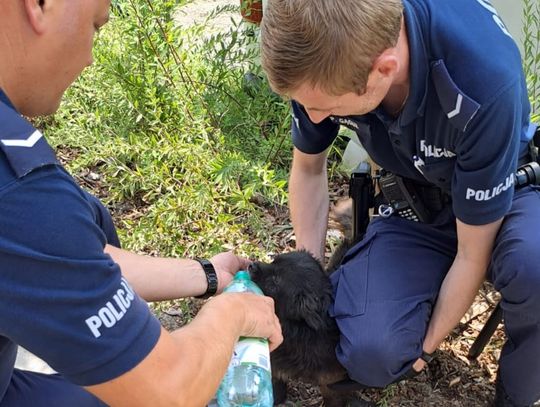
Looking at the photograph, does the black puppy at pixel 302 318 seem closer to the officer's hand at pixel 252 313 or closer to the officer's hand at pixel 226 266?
the officer's hand at pixel 226 266

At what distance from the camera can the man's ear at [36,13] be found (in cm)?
123

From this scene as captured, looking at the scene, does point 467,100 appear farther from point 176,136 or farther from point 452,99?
point 176,136

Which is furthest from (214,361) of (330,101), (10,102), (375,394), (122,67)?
(122,67)

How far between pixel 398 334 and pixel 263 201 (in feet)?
4.99

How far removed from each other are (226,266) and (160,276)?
0.31 m

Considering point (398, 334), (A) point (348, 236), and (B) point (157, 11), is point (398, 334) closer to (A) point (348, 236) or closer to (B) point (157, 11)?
(A) point (348, 236)

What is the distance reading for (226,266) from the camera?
2.45 meters

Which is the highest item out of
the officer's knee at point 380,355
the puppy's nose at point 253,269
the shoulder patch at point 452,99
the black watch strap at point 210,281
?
the shoulder patch at point 452,99

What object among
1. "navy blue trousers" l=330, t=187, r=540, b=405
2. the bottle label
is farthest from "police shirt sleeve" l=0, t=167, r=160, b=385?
"navy blue trousers" l=330, t=187, r=540, b=405

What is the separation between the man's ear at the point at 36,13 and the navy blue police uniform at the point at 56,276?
6.3 inches

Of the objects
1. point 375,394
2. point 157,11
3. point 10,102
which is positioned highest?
point 10,102

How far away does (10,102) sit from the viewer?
4.37 ft

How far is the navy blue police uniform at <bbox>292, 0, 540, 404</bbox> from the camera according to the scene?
1.96 meters

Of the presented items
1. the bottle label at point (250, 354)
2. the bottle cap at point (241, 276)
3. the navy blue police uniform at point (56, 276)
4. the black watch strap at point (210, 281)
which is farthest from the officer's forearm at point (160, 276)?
the navy blue police uniform at point (56, 276)
